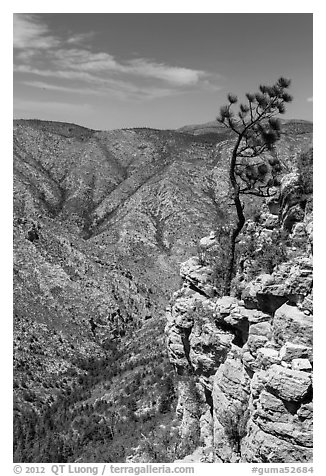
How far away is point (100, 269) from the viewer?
57.0 meters

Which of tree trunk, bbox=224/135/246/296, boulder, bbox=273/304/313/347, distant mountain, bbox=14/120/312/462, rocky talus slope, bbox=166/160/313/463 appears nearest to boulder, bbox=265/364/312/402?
rocky talus slope, bbox=166/160/313/463

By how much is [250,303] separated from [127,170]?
114048mm

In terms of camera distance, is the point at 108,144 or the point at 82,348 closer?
the point at 82,348

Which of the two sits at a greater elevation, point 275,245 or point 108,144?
point 108,144

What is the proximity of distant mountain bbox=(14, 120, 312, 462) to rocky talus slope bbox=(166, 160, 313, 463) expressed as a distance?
131 inches

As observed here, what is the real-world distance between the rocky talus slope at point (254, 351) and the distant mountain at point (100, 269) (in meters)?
3.32

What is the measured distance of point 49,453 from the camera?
26.5 meters

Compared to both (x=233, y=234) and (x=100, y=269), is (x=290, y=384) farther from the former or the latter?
(x=100, y=269)

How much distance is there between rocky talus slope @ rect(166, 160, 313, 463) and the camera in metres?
8.58

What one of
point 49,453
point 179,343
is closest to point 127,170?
point 49,453

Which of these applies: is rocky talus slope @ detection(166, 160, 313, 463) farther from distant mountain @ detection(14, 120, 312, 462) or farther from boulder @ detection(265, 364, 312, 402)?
distant mountain @ detection(14, 120, 312, 462)

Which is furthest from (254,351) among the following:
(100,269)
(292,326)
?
(100,269)

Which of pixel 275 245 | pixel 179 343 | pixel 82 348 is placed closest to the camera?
pixel 275 245

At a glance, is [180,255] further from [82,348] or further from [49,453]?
[49,453]
